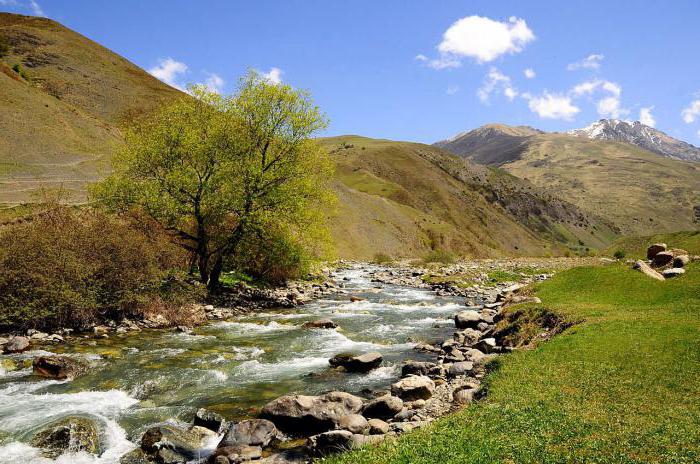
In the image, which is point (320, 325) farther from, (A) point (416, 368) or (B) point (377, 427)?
(B) point (377, 427)

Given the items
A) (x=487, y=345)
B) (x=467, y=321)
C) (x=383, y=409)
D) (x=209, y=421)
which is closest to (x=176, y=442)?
(x=209, y=421)

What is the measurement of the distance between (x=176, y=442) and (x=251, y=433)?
78.2 inches

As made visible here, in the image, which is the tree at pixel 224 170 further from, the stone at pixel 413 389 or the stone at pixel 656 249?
the stone at pixel 656 249

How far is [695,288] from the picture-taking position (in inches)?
936

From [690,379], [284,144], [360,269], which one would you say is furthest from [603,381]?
[360,269]

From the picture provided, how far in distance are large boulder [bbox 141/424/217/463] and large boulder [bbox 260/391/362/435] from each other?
1862 millimetres

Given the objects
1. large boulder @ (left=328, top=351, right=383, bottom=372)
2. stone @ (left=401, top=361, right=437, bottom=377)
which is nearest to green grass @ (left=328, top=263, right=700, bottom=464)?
stone @ (left=401, top=361, right=437, bottom=377)

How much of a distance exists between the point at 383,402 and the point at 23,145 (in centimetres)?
7730

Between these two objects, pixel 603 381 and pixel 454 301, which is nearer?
pixel 603 381

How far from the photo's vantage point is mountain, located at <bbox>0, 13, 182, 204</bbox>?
191 feet

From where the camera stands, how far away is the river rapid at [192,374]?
1392 centimetres

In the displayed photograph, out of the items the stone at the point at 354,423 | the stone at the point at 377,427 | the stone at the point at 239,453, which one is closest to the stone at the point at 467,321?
the stone at the point at 354,423

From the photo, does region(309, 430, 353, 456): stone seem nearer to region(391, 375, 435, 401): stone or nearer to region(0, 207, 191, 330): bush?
region(391, 375, 435, 401): stone

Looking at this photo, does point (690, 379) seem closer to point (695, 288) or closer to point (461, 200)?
point (695, 288)
